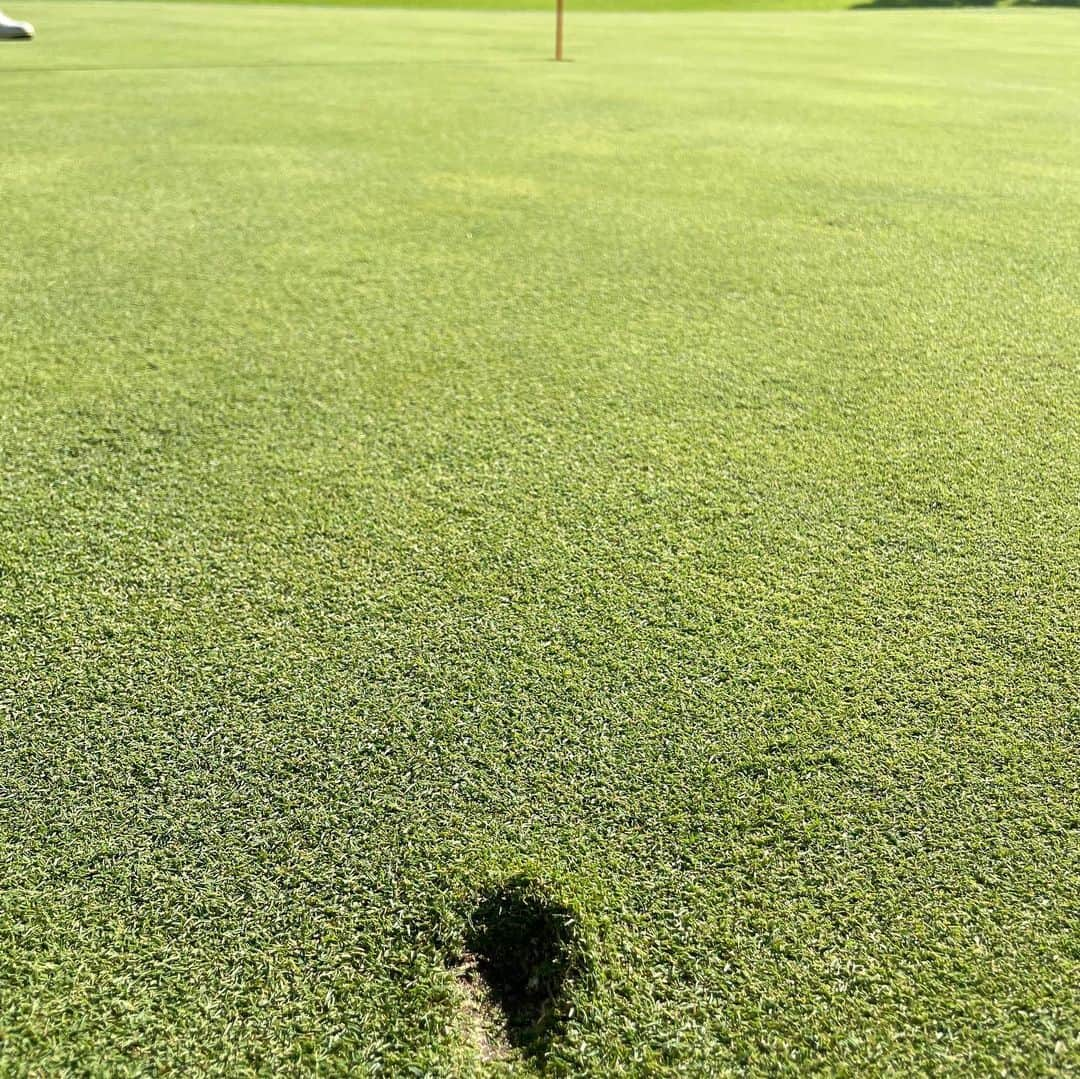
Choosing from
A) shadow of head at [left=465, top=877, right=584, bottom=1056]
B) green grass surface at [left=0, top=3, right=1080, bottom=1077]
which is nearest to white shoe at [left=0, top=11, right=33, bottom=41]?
green grass surface at [left=0, top=3, right=1080, bottom=1077]

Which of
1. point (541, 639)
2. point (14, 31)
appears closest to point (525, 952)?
point (541, 639)

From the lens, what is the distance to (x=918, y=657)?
1.49 meters

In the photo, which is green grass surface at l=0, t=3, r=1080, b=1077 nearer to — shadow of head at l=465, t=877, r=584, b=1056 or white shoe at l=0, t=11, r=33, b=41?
shadow of head at l=465, t=877, r=584, b=1056

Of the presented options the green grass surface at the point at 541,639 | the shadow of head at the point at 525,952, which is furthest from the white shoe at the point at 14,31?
the shadow of head at the point at 525,952

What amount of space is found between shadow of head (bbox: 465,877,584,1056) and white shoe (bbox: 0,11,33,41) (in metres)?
10.5

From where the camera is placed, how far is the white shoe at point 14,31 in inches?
357

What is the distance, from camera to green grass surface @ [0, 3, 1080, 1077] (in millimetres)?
1028

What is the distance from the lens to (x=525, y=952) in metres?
1.09

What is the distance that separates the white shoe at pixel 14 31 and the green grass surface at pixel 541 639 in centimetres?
712

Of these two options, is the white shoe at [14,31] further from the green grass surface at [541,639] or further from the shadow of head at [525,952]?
the shadow of head at [525,952]

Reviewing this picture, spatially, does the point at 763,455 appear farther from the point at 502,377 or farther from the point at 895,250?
the point at 895,250

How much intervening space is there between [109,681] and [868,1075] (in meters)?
1.09

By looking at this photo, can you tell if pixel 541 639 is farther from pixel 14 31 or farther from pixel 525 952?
pixel 14 31

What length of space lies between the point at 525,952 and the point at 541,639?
0.52 meters
